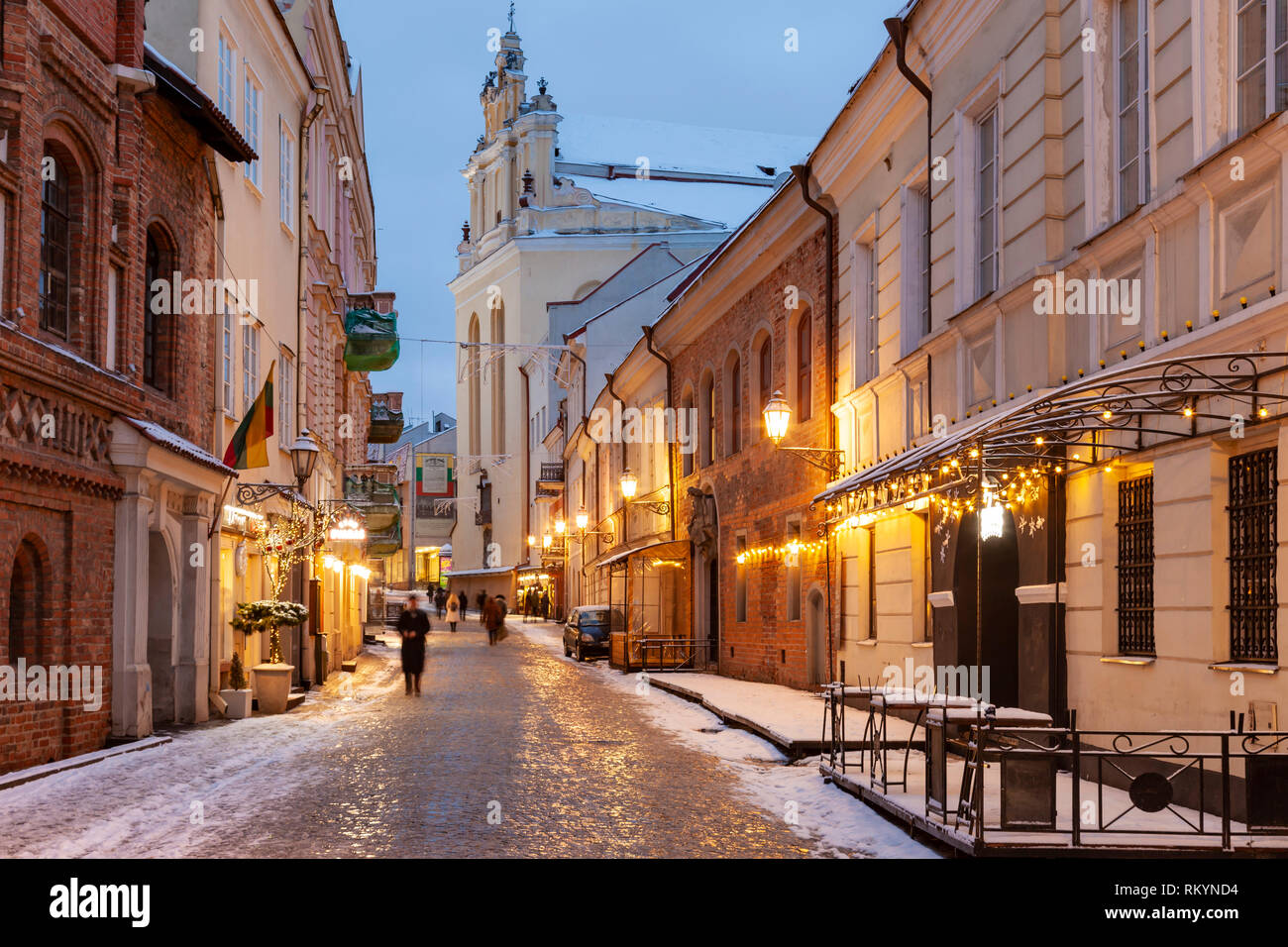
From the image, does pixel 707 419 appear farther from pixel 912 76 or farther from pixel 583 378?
pixel 583 378

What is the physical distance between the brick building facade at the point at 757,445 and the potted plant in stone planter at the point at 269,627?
25.3ft

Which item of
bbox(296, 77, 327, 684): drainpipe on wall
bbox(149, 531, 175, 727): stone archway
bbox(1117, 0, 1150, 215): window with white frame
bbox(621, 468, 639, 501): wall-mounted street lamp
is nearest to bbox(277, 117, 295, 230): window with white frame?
bbox(296, 77, 327, 684): drainpipe on wall

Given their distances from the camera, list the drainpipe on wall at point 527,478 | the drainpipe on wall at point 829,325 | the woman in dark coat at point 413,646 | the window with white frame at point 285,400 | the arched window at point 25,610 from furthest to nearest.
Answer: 1. the drainpipe on wall at point 527,478
2. the window with white frame at point 285,400
3. the woman in dark coat at point 413,646
4. the drainpipe on wall at point 829,325
5. the arched window at point 25,610

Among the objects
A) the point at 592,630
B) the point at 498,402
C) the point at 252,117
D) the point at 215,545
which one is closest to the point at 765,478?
the point at 215,545

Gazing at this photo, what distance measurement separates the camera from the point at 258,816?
35.2 ft

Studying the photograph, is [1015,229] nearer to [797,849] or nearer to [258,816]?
[797,849]

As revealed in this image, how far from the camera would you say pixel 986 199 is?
49.1ft

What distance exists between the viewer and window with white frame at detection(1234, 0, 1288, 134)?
9.40m

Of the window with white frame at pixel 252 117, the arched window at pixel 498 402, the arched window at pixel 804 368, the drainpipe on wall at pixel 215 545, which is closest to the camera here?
the drainpipe on wall at pixel 215 545

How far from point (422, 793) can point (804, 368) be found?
43.9 feet

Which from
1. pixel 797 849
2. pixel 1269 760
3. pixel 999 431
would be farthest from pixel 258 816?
pixel 1269 760

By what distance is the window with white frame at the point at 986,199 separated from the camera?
1468 cm

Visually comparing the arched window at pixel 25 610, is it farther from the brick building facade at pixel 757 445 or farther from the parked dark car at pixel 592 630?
the parked dark car at pixel 592 630

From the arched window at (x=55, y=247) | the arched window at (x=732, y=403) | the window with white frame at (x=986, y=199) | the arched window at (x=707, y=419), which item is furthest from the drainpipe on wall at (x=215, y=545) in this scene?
the arched window at (x=707, y=419)
